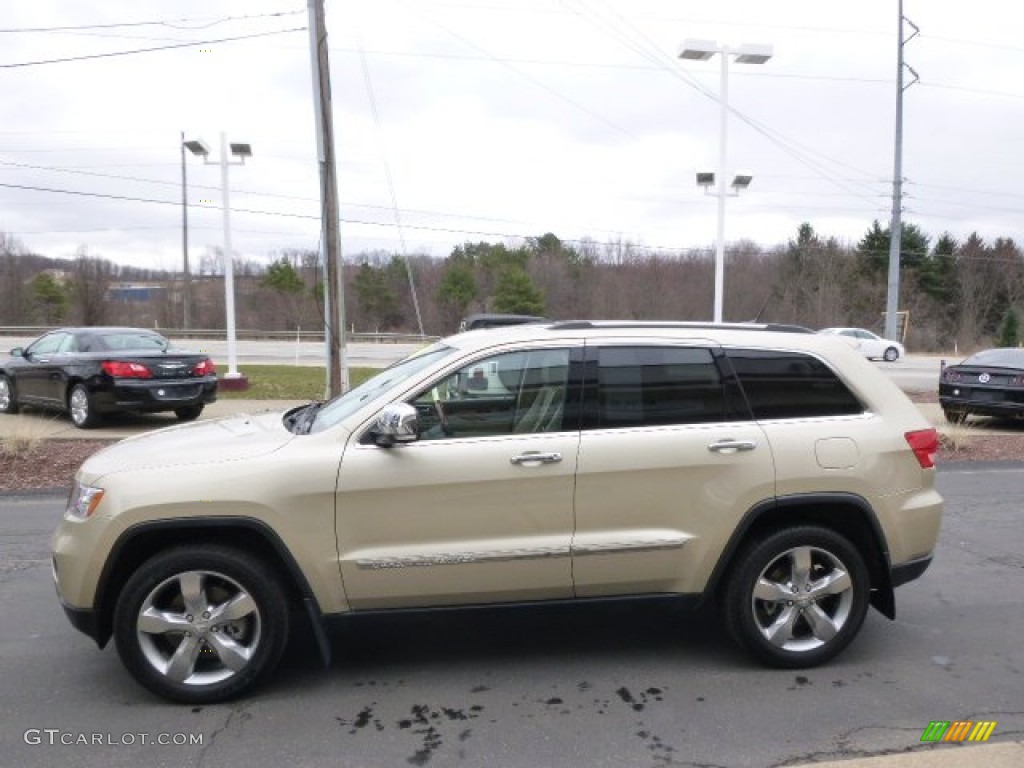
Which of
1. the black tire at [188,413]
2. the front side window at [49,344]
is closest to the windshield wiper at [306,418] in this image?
the black tire at [188,413]

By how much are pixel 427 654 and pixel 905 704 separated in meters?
2.29

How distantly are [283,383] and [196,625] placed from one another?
16083mm

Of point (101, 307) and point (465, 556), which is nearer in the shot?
point (465, 556)

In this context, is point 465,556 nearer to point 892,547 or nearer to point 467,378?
point 467,378

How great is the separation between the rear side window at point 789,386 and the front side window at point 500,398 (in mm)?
942

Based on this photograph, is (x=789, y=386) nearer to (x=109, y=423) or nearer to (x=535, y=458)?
(x=535, y=458)

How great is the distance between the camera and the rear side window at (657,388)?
384cm

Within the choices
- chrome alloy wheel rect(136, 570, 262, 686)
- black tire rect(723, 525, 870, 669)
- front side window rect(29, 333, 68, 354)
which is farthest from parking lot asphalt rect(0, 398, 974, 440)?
black tire rect(723, 525, 870, 669)

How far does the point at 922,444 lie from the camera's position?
404 centimetres

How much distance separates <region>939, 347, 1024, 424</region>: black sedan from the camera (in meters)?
12.8

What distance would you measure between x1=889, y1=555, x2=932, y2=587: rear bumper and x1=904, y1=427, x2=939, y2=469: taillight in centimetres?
49

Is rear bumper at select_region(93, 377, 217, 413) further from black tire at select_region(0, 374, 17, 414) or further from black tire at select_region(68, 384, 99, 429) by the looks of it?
black tire at select_region(0, 374, 17, 414)

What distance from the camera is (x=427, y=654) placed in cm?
412

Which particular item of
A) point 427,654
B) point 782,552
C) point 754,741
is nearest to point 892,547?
point 782,552
